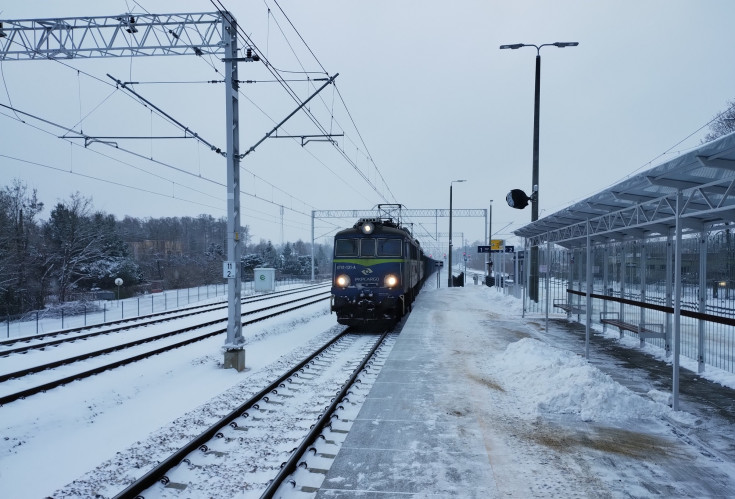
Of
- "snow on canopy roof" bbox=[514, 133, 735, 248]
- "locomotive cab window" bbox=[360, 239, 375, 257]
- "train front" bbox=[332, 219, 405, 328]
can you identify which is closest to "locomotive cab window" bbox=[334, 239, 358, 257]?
"train front" bbox=[332, 219, 405, 328]

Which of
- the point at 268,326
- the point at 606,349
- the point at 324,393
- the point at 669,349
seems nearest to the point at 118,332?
the point at 268,326

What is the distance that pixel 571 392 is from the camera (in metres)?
6.69

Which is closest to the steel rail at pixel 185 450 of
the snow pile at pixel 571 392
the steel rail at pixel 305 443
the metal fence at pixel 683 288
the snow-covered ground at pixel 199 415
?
the snow-covered ground at pixel 199 415

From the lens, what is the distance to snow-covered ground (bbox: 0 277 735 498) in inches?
185

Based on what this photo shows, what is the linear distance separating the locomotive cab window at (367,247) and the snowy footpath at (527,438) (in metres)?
5.65

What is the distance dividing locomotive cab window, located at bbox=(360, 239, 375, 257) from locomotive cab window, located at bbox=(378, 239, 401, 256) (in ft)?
0.74

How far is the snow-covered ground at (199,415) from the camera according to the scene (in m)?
4.69

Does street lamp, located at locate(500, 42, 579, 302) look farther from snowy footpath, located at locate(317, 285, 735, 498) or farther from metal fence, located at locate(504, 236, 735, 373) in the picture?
snowy footpath, located at locate(317, 285, 735, 498)

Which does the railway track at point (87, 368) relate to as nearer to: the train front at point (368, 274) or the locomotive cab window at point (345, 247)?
the train front at point (368, 274)

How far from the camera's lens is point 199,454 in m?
5.09

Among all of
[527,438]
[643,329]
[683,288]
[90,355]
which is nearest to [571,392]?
[527,438]

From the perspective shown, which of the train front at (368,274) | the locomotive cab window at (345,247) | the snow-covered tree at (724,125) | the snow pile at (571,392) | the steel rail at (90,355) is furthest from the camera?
the snow-covered tree at (724,125)

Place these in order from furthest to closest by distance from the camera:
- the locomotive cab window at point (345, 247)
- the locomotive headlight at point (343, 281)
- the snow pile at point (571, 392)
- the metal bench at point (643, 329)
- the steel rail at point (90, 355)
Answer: the locomotive cab window at point (345, 247) < the locomotive headlight at point (343, 281) < the metal bench at point (643, 329) < the steel rail at point (90, 355) < the snow pile at point (571, 392)

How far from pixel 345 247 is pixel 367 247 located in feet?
2.43
